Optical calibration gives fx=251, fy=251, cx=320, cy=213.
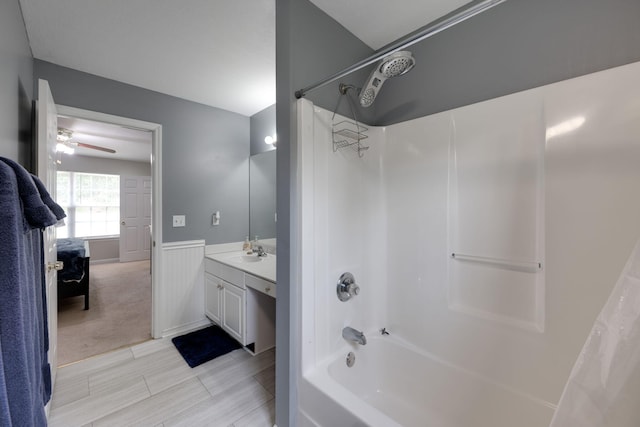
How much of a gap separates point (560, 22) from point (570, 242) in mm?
1044

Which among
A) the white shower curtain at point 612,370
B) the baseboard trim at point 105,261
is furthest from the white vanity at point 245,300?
the baseboard trim at point 105,261

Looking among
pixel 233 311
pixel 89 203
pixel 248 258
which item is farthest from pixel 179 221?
pixel 89 203

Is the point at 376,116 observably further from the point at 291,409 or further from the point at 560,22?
the point at 291,409

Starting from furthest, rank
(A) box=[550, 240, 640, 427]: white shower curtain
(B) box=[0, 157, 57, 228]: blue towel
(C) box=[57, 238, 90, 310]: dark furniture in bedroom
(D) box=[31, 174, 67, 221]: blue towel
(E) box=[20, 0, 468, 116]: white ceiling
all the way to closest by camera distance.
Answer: (C) box=[57, 238, 90, 310]: dark furniture in bedroom
(E) box=[20, 0, 468, 116]: white ceiling
(D) box=[31, 174, 67, 221]: blue towel
(B) box=[0, 157, 57, 228]: blue towel
(A) box=[550, 240, 640, 427]: white shower curtain

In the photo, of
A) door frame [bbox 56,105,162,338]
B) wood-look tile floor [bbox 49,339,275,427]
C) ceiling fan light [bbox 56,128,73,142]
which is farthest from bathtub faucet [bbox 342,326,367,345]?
ceiling fan light [bbox 56,128,73,142]

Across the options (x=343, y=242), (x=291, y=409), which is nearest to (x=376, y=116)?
(x=343, y=242)

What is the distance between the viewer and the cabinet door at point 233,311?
2195 mm

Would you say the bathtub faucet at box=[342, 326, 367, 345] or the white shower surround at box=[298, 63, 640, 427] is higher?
the white shower surround at box=[298, 63, 640, 427]

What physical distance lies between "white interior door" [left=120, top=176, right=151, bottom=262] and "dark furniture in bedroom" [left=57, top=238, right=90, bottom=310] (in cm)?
274

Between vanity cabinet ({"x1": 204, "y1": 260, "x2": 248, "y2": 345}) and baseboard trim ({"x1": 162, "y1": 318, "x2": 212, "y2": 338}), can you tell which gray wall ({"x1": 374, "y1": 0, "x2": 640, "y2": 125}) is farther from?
baseboard trim ({"x1": 162, "y1": 318, "x2": 212, "y2": 338})

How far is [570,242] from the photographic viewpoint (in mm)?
1146

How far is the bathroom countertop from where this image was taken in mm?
2001

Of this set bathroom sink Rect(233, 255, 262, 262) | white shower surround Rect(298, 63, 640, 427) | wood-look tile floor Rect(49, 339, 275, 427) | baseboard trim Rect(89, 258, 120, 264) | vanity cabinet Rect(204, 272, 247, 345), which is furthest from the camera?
baseboard trim Rect(89, 258, 120, 264)

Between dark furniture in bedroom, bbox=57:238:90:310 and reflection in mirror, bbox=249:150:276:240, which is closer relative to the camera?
reflection in mirror, bbox=249:150:276:240
